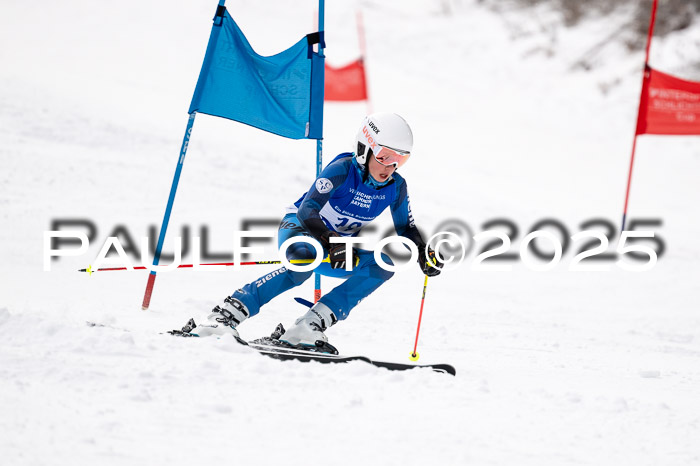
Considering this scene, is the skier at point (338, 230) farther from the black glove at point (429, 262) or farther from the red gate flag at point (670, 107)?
the red gate flag at point (670, 107)

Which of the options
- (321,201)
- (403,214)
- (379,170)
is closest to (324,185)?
(321,201)

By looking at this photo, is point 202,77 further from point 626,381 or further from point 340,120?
point 340,120

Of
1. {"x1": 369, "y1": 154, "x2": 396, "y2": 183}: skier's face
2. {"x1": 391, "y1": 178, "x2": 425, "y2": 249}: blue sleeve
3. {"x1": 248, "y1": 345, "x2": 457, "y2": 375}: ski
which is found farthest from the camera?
{"x1": 391, "y1": 178, "x2": 425, "y2": 249}: blue sleeve

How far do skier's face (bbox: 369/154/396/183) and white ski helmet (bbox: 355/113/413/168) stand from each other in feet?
0.14

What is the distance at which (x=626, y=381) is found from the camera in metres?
4.71

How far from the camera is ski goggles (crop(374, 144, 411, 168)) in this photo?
15.1 feet

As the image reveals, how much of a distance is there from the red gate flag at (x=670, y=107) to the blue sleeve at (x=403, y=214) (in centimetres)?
648

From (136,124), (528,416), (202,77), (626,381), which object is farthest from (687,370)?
(136,124)

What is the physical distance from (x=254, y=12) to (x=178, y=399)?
90.7 feet

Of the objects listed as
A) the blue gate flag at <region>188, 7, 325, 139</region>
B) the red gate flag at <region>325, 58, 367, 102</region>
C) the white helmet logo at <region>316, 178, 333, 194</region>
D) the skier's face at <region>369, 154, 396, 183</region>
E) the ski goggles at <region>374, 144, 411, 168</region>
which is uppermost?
the red gate flag at <region>325, 58, 367, 102</region>

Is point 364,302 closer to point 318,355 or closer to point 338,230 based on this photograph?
point 338,230

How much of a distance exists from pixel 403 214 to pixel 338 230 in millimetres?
505

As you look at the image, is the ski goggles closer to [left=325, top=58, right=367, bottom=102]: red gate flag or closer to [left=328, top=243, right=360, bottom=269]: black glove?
[left=328, top=243, right=360, bottom=269]: black glove

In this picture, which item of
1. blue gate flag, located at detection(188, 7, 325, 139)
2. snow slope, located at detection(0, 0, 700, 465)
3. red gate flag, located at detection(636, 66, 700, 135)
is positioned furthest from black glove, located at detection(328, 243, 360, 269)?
red gate flag, located at detection(636, 66, 700, 135)
